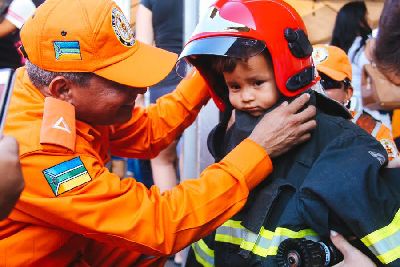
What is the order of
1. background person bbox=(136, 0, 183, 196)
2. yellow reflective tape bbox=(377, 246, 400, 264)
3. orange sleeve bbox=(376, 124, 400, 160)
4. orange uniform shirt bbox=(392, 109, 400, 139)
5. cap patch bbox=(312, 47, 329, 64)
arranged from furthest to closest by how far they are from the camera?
1. orange uniform shirt bbox=(392, 109, 400, 139)
2. background person bbox=(136, 0, 183, 196)
3. cap patch bbox=(312, 47, 329, 64)
4. orange sleeve bbox=(376, 124, 400, 160)
5. yellow reflective tape bbox=(377, 246, 400, 264)

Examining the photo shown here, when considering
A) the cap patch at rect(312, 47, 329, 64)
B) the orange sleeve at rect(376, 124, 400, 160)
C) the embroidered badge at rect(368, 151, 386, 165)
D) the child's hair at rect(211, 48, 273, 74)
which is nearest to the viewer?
the embroidered badge at rect(368, 151, 386, 165)

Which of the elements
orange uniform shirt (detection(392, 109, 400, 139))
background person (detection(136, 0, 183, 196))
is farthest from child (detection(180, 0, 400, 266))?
orange uniform shirt (detection(392, 109, 400, 139))

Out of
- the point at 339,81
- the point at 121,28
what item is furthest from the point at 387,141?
the point at 121,28

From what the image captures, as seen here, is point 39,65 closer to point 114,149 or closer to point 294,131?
point 114,149

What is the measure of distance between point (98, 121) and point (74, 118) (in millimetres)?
175

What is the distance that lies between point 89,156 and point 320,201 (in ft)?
2.63

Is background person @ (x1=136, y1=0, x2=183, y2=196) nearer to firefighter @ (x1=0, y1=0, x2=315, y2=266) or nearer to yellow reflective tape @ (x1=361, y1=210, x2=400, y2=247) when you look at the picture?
firefighter @ (x1=0, y1=0, x2=315, y2=266)

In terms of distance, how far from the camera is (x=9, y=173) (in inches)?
45.5

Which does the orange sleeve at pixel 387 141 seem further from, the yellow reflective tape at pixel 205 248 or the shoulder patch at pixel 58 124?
the shoulder patch at pixel 58 124

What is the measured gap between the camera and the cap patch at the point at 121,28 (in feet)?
6.47

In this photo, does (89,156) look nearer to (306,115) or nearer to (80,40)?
(80,40)

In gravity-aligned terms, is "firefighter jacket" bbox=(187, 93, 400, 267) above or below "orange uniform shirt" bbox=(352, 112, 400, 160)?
above

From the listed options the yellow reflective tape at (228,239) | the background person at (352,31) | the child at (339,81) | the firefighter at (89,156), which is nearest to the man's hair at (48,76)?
the firefighter at (89,156)

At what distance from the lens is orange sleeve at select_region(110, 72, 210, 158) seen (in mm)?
2459
